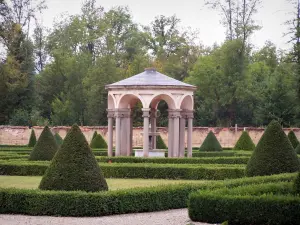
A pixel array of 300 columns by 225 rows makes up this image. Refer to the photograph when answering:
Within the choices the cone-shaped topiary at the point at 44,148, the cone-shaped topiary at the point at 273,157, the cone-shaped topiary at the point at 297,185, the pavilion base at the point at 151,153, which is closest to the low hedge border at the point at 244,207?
the cone-shaped topiary at the point at 297,185

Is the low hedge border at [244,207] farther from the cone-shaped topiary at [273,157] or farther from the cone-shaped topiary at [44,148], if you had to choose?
the cone-shaped topiary at [44,148]

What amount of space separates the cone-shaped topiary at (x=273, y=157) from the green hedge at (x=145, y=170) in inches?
138

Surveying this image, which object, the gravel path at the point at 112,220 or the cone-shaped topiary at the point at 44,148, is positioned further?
the cone-shaped topiary at the point at 44,148

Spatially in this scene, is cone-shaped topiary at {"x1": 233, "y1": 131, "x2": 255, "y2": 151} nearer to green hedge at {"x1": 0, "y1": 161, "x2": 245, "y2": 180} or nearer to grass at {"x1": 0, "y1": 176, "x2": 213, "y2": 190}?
green hedge at {"x1": 0, "y1": 161, "x2": 245, "y2": 180}

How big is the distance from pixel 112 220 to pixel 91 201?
847mm

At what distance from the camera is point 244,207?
40.1 feet

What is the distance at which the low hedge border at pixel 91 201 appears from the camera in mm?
14602

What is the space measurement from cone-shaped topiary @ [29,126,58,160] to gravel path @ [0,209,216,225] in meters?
11.9

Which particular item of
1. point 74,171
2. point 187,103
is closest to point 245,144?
point 187,103

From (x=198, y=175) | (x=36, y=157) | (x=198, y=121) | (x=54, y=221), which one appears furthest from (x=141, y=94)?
(x=198, y=121)

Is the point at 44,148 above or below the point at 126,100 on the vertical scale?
below

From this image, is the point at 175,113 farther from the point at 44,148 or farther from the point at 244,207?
the point at 244,207

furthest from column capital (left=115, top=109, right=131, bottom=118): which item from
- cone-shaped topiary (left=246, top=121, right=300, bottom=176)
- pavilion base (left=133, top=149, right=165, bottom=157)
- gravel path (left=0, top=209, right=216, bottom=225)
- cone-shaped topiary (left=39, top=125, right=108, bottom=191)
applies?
gravel path (left=0, top=209, right=216, bottom=225)

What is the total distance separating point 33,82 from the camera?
57.3m
